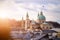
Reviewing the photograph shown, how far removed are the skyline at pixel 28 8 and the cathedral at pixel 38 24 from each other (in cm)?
9

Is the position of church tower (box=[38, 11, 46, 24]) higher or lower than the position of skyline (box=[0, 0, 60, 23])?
lower

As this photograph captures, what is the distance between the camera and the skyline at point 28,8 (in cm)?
366

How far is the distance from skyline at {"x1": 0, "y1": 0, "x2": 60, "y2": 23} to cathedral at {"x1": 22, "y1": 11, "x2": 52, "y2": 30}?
3.6 inches

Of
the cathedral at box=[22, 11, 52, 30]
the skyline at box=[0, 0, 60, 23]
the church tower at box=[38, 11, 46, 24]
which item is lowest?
the cathedral at box=[22, 11, 52, 30]

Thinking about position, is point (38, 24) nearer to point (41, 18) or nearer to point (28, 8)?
point (41, 18)

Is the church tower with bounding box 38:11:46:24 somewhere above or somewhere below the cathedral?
above

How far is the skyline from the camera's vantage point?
3664 millimetres

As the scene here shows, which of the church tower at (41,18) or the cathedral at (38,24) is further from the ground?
the church tower at (41,18)

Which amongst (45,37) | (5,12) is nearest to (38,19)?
(45,37)

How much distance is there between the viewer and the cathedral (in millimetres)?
3607

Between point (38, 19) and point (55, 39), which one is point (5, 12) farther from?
point (55, 39)

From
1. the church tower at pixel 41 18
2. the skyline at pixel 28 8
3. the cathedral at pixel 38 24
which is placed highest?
the skyline at pixel 28 8

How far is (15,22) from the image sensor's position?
12.0 ft

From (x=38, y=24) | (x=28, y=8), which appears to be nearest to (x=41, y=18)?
(x=38, y=24)
